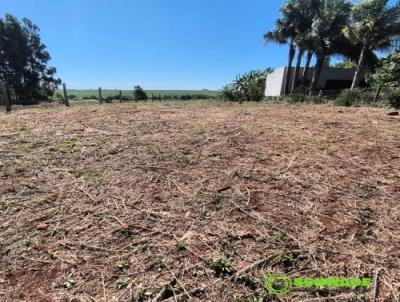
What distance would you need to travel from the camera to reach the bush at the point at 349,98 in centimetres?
929

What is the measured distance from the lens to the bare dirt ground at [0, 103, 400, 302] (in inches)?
51.5

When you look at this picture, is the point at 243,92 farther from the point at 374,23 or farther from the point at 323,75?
the point at 323,75

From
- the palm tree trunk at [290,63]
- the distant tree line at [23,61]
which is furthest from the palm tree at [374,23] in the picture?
the distant tree line at [23,61]

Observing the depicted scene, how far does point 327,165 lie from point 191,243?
195cm

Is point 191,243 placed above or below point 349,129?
below

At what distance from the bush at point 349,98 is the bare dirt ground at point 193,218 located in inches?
259

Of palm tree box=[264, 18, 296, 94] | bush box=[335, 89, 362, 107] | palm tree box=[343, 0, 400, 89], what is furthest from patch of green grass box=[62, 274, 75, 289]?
palm tree box=[264, 18, 296, 94]

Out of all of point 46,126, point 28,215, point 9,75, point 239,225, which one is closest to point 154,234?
point 239,225

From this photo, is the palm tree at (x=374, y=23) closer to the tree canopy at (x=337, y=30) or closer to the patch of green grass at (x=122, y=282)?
the tree canopy at (x=337, y=30)

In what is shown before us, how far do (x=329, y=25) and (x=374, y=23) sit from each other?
3175mm

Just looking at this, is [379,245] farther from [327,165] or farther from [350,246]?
[327,165]

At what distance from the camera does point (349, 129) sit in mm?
4316

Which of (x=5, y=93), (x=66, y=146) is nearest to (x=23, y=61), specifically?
(x=5, y=93)

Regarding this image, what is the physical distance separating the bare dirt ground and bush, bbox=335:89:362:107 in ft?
21.6
